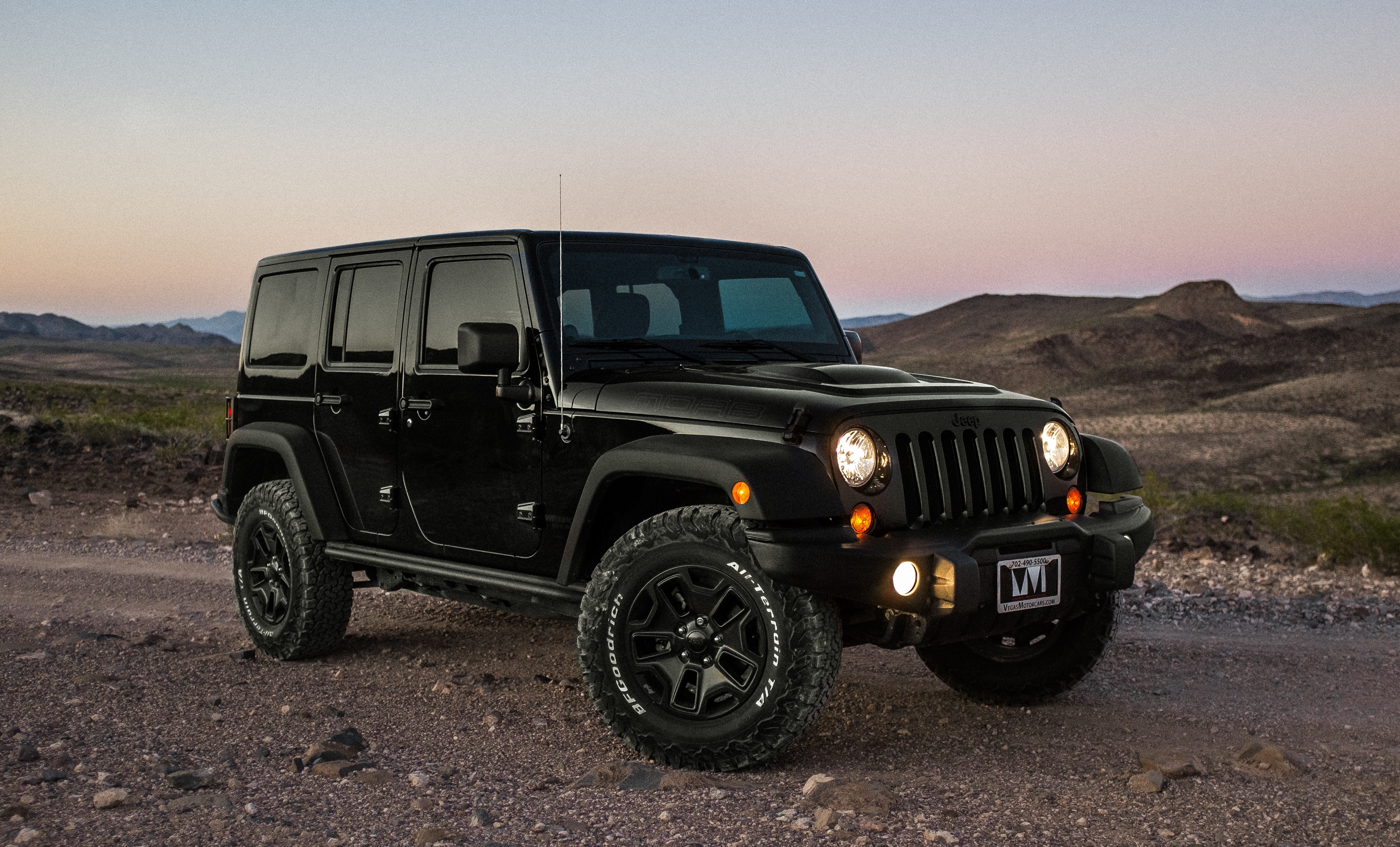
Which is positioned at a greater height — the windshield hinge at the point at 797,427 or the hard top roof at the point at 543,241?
the hard top roof at the point at 543,241

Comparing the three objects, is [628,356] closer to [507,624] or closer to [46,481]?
[507,624]

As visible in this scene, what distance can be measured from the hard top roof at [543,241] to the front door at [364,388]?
6 cm

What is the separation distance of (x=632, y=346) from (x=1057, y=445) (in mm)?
1875

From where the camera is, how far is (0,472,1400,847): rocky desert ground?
388cm

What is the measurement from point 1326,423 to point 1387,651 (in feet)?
132

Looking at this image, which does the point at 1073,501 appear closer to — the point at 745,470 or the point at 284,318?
the point at 745,470

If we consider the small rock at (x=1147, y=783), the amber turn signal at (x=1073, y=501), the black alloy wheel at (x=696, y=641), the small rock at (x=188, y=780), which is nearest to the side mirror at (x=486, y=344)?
the black alloy wheel at (x=696, y=641)

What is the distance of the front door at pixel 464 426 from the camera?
5.14 metres

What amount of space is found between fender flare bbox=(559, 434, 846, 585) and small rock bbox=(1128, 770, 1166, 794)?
1.48 m

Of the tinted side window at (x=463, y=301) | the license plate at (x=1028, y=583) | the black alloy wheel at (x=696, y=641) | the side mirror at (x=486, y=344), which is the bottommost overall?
the black alloy wheel at (x=696, y=641)

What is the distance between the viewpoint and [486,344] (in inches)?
190

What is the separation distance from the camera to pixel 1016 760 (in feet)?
15.4

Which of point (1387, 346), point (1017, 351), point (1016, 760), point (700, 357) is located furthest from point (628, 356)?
point (1017, 351)

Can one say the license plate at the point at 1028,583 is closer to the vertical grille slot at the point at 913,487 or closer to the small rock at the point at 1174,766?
the vertical grille slot at the point at 913,487
